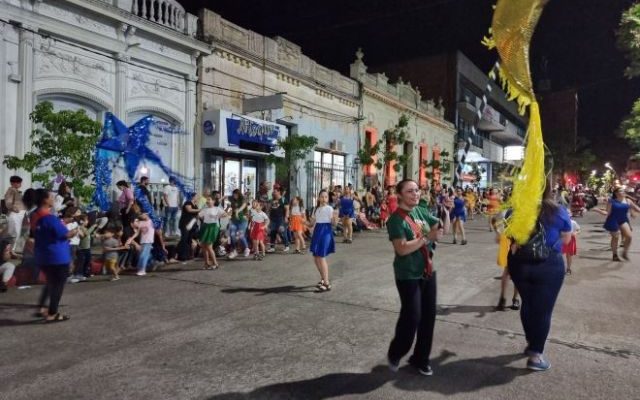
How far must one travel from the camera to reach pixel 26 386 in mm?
3773

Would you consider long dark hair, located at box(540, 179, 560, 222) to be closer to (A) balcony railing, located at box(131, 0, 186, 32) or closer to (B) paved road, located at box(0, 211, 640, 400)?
(B) paved road, located at box(0, 211, 640, 400)

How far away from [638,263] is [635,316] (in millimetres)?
5415

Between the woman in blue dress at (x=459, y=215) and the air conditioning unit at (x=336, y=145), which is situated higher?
the air conditioning unit at (x=336, y=145)

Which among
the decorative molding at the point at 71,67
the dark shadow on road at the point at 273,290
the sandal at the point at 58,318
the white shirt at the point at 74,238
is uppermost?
the decorative molding at the point at 71,67

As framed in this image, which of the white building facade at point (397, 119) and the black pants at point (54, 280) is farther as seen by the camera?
the white building facade at point (397, 119)

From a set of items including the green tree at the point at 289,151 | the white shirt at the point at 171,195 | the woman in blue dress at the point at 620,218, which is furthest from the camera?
the green tree at the point at 289,151

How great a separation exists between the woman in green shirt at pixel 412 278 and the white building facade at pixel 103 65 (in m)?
9.94

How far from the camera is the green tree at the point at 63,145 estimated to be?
28.6ft

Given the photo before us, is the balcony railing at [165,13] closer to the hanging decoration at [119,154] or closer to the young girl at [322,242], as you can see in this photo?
the hanging decoration at [119,154]

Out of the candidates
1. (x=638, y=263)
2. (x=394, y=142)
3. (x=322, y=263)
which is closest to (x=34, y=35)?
(x=322, y=263)

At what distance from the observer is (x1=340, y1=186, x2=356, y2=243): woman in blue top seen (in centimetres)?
1422

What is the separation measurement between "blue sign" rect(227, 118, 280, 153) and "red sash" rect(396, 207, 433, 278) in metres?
12.1

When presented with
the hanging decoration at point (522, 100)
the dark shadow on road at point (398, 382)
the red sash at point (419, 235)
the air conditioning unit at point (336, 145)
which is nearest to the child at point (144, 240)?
the dark shadow on road at point (398, 382)

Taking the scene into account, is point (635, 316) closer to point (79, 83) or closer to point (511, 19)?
point (511, 19)
